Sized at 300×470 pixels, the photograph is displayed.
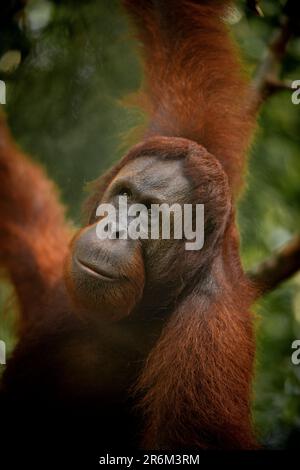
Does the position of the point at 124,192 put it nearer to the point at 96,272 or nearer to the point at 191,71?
the point at 96,272

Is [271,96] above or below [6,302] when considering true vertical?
above

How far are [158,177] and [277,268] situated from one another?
68cm

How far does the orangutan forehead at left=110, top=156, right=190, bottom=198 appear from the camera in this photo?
2.22 meters

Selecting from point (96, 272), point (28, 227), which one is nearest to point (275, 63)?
point (96, 272)

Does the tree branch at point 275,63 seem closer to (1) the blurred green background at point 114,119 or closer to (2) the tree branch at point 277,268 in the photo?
(1) the blurred green background at point 114,119

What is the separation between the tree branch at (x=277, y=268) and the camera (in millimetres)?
2529

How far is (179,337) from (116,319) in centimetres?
24

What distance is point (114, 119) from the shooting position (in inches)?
106

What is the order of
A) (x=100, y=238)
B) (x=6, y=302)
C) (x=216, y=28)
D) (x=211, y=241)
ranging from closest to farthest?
(x=100, y=238) → (x=211, y=241) → (x=216, y=28) → (x=6, y=302)

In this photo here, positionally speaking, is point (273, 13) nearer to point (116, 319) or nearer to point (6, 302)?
point (116, 319)

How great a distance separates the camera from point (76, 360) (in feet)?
7.97

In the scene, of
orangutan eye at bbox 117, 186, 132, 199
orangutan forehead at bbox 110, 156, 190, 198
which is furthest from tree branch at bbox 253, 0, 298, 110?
orangutan eye at bbox 117, 186, 132, 199

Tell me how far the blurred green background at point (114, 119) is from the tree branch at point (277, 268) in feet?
0.34
